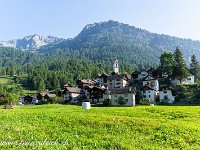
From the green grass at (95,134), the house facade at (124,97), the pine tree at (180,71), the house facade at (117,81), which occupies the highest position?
the pine tree at (180,71)

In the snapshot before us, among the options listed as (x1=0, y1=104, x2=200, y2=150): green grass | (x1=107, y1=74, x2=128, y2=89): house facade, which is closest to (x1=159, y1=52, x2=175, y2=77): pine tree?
(x1=107, y1=74, x2=128, y2=89): house facade

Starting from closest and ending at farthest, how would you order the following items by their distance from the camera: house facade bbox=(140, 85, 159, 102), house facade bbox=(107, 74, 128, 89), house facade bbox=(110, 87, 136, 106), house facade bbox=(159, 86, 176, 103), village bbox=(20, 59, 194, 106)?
house facade bbox=(110, 87, 136, 106), village bbox=(20, 59, 194, 106), house facade bbox=(159, 86, 176, 103), house facade bbox=(140, 85, 159, 102), house facade bbox=(107, 74, 128, 89)

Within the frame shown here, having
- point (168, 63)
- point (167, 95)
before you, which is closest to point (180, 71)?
point (168, 63)

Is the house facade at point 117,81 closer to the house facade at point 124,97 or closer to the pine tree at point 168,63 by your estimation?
the pine tree at point 168,63

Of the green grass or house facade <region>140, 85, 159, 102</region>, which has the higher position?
house facade <region>140, 85, 159, 102</region>

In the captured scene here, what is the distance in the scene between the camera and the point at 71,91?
386 feet

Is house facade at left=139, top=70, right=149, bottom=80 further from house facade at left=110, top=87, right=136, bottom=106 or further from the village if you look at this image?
house facade at left=110, top=87, right=136, bottom=106

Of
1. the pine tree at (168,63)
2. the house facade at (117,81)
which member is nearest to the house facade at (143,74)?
the house facade at (117,81)

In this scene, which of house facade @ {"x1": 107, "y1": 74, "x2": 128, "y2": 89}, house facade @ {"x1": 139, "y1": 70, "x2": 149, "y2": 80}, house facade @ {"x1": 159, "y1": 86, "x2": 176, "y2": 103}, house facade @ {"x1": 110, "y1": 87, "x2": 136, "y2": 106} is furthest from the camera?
house facade @ {"x1": 139, "y1": 70, "x2": 149, "y2": 80}

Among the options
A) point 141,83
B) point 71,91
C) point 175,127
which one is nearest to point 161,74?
point 141,83

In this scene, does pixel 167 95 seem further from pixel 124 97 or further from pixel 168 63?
pixel 168 63

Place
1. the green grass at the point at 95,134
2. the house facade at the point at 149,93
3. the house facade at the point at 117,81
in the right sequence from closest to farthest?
the green grass at the point at 95,134 → the house facade at the point at 149,93 → the house facade at the point at 117,81

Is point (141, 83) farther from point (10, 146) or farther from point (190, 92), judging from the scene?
point (10, 146)

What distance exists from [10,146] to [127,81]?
112 m
